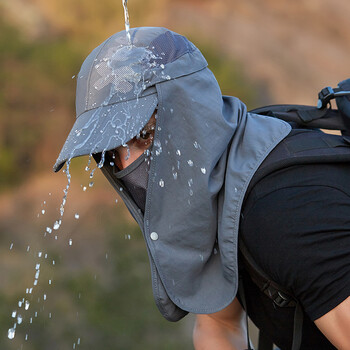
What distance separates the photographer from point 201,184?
1.54 meters

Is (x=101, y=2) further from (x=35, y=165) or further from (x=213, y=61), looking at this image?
(x=35, y=165)

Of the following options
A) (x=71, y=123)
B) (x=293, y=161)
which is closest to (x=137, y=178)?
(x=293, y=161)

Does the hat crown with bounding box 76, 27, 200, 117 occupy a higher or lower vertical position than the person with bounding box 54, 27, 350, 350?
higher

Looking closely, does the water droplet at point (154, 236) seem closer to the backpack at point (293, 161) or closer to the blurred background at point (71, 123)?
the backpack at point (293, 161)

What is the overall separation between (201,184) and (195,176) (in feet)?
0.09

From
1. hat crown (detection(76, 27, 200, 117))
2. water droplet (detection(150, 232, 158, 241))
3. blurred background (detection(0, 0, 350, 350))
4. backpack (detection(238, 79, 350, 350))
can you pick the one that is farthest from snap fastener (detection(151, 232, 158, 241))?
blurred background (detection(0, 0, 350, 350))

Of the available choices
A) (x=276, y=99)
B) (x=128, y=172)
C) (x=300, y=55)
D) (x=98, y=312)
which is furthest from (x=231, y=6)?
(x=128, y=172)

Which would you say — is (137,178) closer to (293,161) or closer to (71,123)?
(293,161)

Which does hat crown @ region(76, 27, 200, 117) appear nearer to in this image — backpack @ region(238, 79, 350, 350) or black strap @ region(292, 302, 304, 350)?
backpack @ region(238, 79, 350, 350)

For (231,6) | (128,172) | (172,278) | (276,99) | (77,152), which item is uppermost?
(77,152)

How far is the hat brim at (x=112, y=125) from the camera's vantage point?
5.07 feet

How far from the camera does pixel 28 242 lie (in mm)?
5223

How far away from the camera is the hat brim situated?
154 centimetres

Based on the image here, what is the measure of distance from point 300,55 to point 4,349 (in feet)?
18.8
